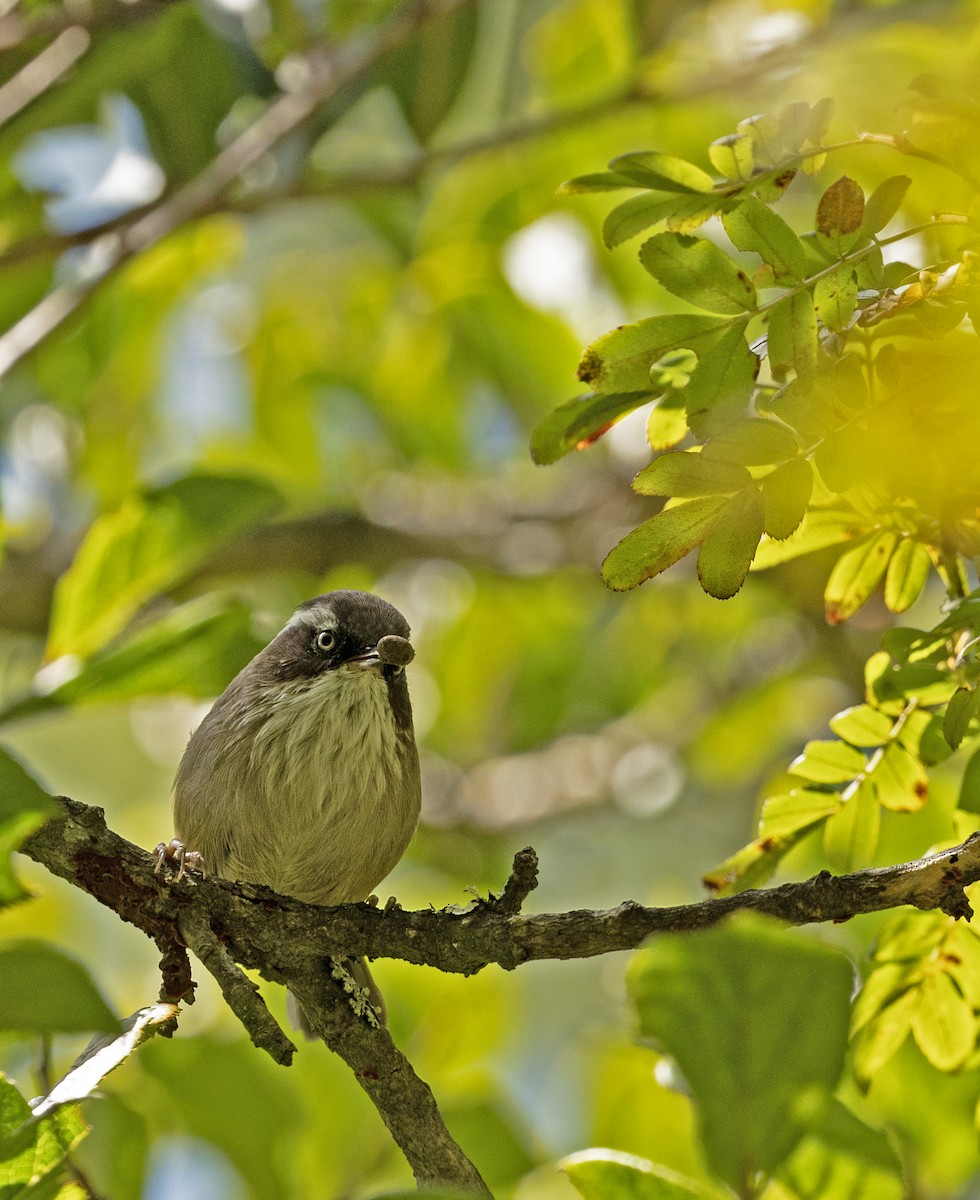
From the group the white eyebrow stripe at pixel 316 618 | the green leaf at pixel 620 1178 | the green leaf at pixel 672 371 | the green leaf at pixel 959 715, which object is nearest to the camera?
the green leaf at pixel 620 1178

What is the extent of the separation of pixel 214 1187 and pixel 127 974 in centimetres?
181

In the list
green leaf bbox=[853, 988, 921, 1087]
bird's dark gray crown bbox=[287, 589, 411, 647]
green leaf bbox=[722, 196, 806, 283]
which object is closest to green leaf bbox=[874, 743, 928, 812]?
green leaf bbox=[853, 988, 921, 1087]

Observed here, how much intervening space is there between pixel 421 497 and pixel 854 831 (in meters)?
4.17

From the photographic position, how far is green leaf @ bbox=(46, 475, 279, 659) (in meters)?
3.14

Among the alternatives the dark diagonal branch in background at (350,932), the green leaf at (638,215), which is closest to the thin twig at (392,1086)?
the dark diagonal branch in background at (350,932)

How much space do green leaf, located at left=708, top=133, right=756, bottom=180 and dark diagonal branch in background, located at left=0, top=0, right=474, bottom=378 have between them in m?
2.41

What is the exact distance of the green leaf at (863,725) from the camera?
2.16m

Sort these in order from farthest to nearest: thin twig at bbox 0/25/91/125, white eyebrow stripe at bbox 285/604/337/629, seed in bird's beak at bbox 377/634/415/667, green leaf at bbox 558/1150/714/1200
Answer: white eyebrow stripe at bbox 285/604/337/629 < thin twig at bbox 0/25/91/125 < seed in bird's beak at bbox 377/634/415/667 < green leaf at bbox 558/1150/714/1200

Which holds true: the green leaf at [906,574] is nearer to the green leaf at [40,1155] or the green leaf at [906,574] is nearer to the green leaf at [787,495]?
the green leaf at [787,495]

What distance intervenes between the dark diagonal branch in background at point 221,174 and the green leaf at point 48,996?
2.75 meters

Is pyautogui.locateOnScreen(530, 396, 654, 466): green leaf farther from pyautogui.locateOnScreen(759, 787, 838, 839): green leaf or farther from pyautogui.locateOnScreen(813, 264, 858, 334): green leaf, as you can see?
pyautogui.locateOnScreen(759, 787, 838, 839): green leaf

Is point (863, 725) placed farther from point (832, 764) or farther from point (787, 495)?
point (787, 495)

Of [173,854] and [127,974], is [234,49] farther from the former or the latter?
[127,974]

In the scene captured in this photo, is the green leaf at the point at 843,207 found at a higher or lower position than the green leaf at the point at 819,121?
lower
